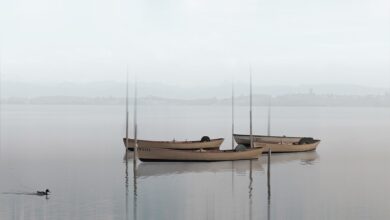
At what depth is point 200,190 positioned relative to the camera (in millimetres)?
37875

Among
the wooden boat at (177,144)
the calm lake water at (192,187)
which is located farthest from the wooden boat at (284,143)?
the wooden boat at (177,144)

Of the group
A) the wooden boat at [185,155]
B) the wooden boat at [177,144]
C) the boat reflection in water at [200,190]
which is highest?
the wooden boat at [177,144]

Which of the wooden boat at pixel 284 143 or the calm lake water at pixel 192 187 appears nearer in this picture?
the calm lake water at pixel 192 187

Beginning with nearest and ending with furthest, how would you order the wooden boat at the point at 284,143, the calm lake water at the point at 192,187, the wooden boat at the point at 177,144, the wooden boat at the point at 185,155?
1. the calm lake water at the point at 192,187
2. the wooden boat at the point at 185,155
3. the wooden boat at the point at 177,144
4. the wooden boat at the point at 284,143

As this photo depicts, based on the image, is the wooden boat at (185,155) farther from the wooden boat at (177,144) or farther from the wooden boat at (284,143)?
the wooden boat at (177,144)

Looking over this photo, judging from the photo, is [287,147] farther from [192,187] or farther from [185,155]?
[192,187]

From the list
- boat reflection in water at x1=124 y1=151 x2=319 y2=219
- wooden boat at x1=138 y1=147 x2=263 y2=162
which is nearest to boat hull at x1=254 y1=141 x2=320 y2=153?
boat reflection in water at x1=124 y1=151 x2=319 y2=219

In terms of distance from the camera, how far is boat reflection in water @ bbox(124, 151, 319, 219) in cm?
3073

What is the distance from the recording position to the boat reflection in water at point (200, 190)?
30734mm

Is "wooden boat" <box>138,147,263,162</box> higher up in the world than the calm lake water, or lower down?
higher up

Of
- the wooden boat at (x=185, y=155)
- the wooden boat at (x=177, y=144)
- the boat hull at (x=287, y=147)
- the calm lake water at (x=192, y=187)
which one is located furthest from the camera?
the boat hull at (x=287, y=147)

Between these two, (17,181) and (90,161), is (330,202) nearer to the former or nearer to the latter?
(17,181)

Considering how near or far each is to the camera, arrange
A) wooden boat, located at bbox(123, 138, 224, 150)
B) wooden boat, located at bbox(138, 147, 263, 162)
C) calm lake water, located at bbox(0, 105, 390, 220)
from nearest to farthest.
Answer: calm lake water, located at bbox(0, 105, 390, 220), wooden boat, located at bbox(138, 147, 263, 162), wooden boat, located at bbox(123, 138, 224, 150)

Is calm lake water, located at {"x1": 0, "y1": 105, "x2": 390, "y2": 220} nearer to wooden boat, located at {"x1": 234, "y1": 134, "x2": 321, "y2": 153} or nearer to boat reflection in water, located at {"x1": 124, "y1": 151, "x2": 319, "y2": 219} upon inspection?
boat reflection in water, located at {"x1": 124, "y1": 151, "x2": 319, "y2": 219}
